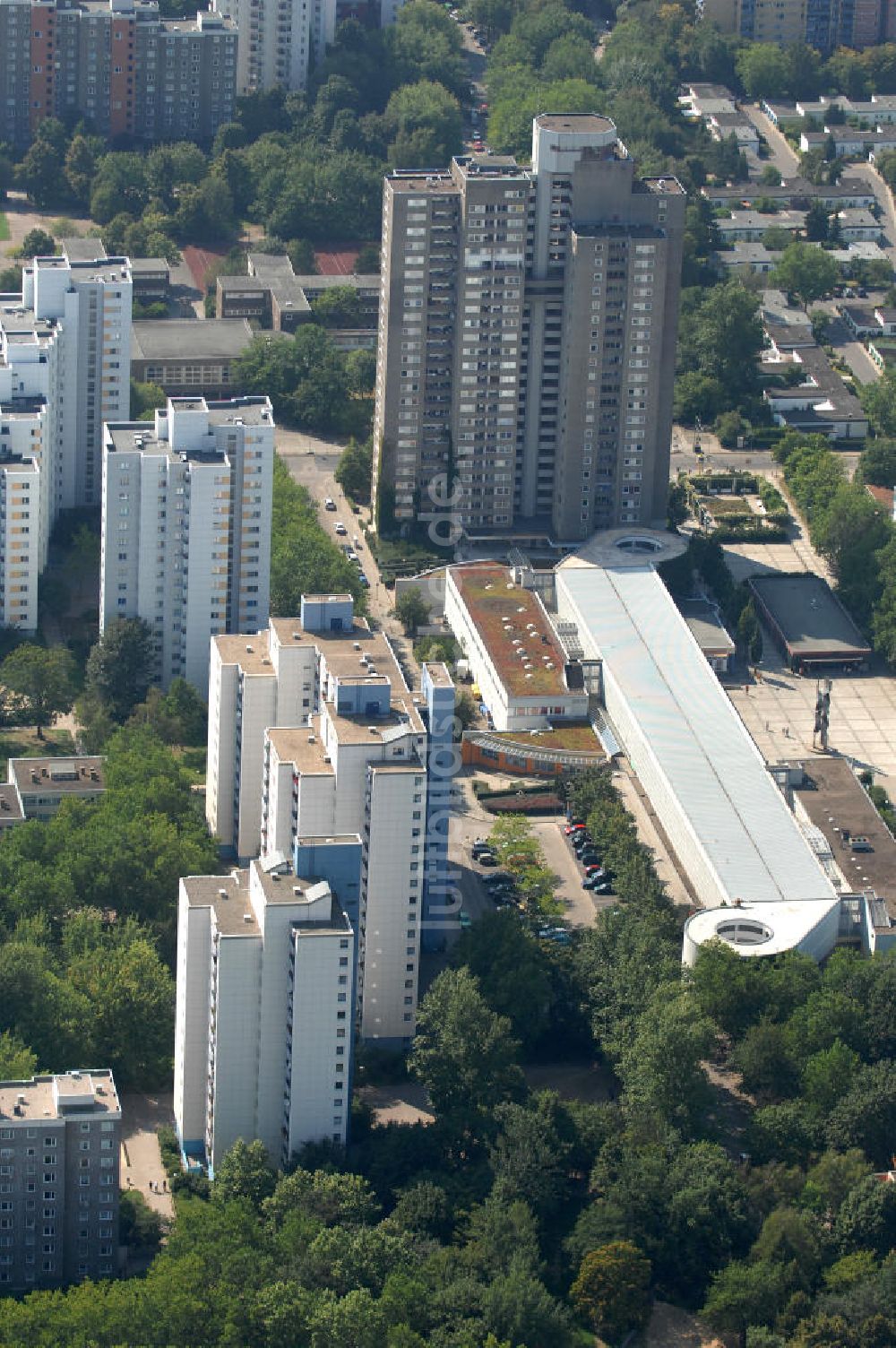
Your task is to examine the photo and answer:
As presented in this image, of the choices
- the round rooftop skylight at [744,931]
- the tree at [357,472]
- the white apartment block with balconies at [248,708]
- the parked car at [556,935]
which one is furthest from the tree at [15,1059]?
the tree at [357,472]

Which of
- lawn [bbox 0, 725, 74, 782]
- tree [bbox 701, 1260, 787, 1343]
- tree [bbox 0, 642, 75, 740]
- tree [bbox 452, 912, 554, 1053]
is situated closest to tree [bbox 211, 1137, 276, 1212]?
tree [bbox 452, 912, 554, 1053]

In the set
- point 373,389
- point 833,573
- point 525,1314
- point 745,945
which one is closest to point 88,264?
point 373,389

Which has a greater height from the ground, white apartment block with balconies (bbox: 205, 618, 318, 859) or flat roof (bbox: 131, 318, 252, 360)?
flat roof (bbox: 131, 318, 252, 360)

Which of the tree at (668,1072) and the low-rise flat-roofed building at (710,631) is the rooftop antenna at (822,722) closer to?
the low-rise flat-roofed building at (710,631)

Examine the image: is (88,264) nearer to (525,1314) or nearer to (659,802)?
(659,802)

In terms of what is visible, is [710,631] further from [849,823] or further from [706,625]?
[849,823]

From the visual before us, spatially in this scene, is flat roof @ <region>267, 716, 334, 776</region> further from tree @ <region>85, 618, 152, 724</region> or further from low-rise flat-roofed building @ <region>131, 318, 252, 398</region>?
low-rise flat-roofed building @ <region>131, 318, 252, 398</region>
